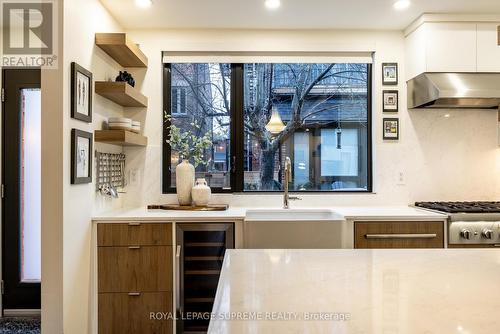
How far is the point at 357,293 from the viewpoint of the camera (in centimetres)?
98

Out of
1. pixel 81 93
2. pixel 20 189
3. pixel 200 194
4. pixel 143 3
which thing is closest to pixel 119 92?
pixel 81 93

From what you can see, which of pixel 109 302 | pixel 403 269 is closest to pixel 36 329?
pixel 109 302

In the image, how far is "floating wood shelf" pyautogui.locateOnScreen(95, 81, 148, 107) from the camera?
97.3 inches

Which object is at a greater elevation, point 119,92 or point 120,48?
point 120,48

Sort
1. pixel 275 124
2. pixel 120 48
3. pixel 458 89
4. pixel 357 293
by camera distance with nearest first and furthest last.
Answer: pixel 357 293, pixel 120 48, pixel 458 89, pixel 275 124

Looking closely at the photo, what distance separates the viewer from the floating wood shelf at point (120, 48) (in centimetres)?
250

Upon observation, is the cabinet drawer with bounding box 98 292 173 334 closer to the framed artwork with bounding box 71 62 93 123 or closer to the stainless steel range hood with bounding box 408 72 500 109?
the framed artwork with bounding box 71 62 93 123

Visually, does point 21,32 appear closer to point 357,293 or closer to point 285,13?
point 285,13

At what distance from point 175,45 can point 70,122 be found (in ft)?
4.46

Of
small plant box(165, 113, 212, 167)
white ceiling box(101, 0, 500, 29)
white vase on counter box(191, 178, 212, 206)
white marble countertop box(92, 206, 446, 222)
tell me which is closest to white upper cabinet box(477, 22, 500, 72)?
white ceiling box(101, 0, 500, 29)

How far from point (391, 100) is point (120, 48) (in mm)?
2270

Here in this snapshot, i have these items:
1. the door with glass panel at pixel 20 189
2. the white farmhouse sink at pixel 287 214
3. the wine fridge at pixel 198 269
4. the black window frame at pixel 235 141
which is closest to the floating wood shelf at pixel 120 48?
the black window frame at pixel 235 141

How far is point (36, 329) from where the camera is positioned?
8.99 ft

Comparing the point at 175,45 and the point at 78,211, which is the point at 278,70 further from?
the point at 78,211
